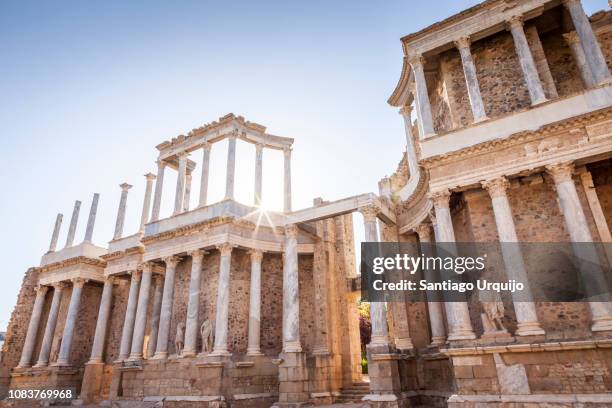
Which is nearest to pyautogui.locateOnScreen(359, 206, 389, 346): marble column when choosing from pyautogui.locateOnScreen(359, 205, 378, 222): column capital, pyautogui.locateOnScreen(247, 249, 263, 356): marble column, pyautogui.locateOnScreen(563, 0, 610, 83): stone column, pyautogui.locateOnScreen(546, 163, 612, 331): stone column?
pyautogui.locateOnScreen(359, 205, 378, 222): column capital

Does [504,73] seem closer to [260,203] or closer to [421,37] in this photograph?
[421,37]

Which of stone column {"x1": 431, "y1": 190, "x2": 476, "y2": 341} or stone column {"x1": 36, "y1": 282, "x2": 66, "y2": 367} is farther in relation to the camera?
stone column {"x1": 36, "y1": 282, "x2": 66, "y2": 367}

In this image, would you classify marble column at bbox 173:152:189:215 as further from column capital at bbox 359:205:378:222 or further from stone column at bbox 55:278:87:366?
column capital at bbox 359:205:378:222

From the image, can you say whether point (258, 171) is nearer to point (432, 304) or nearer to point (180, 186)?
point (180, 186)

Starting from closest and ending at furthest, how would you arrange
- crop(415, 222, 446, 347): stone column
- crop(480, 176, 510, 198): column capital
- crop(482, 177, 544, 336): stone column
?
1. crop(482, 177, 544, 336): stone column
2. crop(480, 176, 510, 198): column capital
3. crop(415, 222, 446, 347): stone column

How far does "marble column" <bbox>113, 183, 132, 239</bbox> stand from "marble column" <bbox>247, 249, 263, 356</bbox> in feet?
33.9

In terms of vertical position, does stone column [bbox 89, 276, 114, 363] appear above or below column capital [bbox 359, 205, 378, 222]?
below

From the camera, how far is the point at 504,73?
12.8m

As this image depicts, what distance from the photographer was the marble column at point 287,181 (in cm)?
1875

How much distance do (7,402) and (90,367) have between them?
14.1ft

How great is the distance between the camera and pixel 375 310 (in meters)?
13.1

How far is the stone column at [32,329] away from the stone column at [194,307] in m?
12.1

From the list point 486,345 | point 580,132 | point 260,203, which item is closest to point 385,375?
point 486,345

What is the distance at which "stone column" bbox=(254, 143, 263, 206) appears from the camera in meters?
18.7
